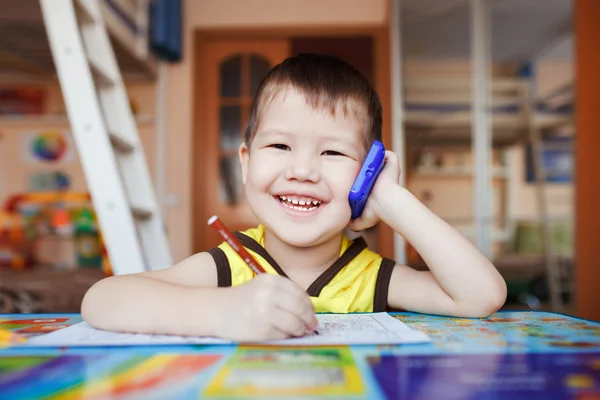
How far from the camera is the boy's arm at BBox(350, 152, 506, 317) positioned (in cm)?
70

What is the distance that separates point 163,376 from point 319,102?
0.53 meters

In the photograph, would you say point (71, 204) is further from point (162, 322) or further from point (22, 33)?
point (162, 322)

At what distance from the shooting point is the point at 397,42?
139 inches

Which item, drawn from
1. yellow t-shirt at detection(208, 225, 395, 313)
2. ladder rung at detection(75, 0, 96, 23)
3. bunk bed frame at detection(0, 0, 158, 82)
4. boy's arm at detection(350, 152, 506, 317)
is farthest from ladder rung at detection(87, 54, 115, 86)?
boy's arm at detection(350, 152, 506, 317)

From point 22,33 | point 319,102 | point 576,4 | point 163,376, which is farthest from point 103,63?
point 576,4

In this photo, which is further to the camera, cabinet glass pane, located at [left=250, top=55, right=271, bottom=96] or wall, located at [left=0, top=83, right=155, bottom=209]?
wall, located at [left=0, top=83, right=155, bottom=209]

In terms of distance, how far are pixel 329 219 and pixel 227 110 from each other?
9.96 feet

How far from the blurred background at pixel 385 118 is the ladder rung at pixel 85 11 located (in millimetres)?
1531

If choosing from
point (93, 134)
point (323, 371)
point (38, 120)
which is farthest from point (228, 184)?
point (323, 371)

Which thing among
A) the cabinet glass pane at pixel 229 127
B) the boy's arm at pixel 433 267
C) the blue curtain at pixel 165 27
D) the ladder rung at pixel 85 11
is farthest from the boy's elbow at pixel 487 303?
the cabinet glass pane at pixel 229 127

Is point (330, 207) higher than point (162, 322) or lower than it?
higher

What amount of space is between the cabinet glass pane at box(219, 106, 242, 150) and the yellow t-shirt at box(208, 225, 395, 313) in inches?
113

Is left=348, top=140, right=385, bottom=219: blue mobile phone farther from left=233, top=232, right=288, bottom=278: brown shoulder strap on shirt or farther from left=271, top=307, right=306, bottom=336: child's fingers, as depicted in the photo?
left=271, top=307, right=306, bottom=336: child's fingers

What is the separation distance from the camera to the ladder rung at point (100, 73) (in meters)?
1.48
